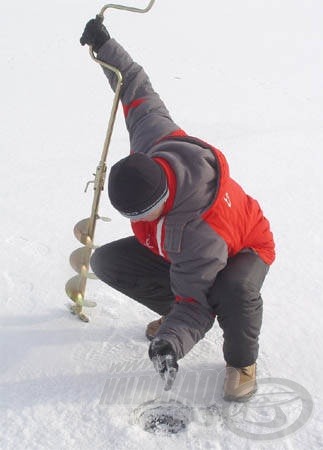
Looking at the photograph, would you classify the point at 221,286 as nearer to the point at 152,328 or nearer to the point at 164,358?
the point at 164,358

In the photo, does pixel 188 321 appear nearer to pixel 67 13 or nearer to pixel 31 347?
pixel 31 347

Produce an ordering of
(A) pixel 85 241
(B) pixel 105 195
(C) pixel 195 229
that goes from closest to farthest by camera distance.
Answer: (C) pixel 195 229, (A) pixel 85 241, (B) pixel 105 195

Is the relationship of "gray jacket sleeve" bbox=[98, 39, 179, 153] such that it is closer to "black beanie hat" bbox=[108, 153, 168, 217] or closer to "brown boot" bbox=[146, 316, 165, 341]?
"black beanie hat" bbox=[108, 153, 168, 217]

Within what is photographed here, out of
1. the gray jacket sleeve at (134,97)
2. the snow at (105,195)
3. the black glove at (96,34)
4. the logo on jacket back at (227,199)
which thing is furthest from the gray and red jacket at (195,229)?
the black glove at (96,34)

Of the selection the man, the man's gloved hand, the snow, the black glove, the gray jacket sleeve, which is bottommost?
the snow

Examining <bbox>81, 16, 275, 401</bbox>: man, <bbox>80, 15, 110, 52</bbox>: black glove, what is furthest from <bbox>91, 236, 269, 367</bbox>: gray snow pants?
<bbox>80, 15, 110, 52</bbox>: black glove

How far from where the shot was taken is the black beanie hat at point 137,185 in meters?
1.70

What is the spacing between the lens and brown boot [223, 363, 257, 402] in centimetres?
194

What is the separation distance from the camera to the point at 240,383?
1955 millimetres

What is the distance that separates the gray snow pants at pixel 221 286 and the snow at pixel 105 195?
19 centimetres

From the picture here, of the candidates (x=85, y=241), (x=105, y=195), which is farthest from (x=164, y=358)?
(x=105, y=195)

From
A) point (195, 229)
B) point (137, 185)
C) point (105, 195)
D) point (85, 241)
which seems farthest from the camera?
point (105, 195)

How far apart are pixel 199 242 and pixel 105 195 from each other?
6.04ft

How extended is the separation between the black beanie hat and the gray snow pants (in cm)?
38
